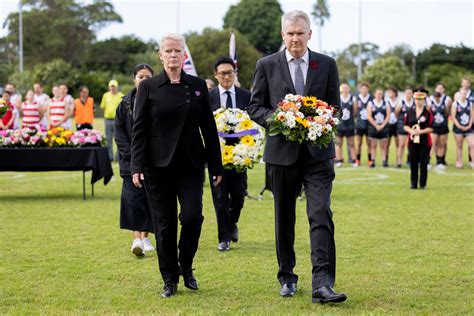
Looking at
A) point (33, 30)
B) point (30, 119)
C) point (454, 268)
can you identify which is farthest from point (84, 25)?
point (454, 268)

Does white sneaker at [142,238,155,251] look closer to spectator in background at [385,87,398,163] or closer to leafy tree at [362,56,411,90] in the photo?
spectator in background at [385,87,398,163]

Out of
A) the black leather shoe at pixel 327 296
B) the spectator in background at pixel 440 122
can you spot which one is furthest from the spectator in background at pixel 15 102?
the black leather shoe at pixel 327 296

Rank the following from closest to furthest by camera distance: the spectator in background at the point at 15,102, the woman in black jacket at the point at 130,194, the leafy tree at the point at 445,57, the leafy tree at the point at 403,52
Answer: the woman in black jacket at the point at 130,194 < the spectator in background at the point at 15,102 < the leafy tree at the point at 445,57 < the leafy tree at the point at 403,52

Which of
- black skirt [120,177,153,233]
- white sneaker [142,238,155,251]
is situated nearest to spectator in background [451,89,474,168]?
white sneaker [142,238,155,251]

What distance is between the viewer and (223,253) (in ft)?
34.4

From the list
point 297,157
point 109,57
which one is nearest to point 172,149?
point 297,157

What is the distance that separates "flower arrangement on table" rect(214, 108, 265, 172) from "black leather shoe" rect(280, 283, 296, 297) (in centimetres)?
288

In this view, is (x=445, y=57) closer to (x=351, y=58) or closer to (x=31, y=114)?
(x=351, y=58)

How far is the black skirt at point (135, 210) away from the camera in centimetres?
1052

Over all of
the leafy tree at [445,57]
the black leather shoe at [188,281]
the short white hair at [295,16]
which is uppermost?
the leafy tree at [445,57]

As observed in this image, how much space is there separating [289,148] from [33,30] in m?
113

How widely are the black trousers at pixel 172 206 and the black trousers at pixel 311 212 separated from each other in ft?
2.38

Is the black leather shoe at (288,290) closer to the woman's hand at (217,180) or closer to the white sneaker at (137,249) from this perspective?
the woman's hand at (217,180)

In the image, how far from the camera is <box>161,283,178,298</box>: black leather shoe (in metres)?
7.90
